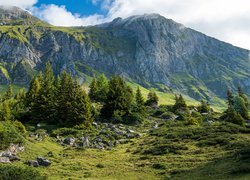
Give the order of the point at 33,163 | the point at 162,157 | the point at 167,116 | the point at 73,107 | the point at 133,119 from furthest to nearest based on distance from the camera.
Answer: the point at 167,116 → the point at 133,119 → the point at 73,107 → the point at 162,157 → the point at 33,163

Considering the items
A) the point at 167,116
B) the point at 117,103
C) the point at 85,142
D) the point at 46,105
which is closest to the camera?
the point at 85,142

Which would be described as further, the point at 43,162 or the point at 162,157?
the point at 162,157

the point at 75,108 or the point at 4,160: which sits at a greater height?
the point at 75,108

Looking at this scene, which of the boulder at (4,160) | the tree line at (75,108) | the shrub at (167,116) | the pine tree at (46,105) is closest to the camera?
the boulder at (4,160)

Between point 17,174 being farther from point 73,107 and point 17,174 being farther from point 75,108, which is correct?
point 73,107

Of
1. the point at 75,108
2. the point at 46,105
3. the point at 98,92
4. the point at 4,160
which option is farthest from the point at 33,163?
the point at 98,92

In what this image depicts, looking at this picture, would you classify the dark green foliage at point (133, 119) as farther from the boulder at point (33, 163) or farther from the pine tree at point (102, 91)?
the boulder at point (33, 163)

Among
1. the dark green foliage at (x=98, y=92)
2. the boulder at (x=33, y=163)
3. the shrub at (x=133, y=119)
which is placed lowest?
the boulder at (x=33, y=163)

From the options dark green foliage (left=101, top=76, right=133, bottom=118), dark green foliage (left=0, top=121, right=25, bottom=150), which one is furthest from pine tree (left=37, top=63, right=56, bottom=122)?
dark green foliage (left=0, top=121, right=25, bottom=150)

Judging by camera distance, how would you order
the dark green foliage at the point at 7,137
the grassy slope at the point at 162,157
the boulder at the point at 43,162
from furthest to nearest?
1. the dark green foliage at the point at 7,137
2. the boulder at the point at 43,162
3. the grassy slope at the point at 162,157

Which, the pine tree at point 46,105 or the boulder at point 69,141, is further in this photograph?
the pine tree at point 46,105

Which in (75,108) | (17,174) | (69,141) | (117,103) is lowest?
(17,174)

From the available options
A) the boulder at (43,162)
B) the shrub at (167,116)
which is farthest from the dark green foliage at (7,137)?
the shrub at (167,116)

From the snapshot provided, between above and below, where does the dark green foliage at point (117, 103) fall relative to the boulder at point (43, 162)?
above
